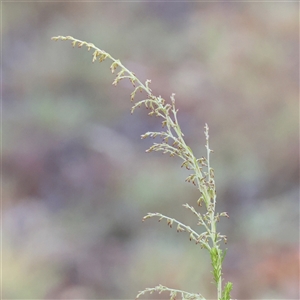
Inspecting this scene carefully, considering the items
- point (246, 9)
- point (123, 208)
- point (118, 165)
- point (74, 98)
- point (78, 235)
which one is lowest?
point (78, 235)

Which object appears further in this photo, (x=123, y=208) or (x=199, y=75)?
(x=199, y=75)

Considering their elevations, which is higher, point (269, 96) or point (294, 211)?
point (269, 96)

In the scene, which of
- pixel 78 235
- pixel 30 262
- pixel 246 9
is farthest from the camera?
pixel 246 9

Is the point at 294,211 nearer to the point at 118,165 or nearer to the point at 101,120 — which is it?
the point at 118,165

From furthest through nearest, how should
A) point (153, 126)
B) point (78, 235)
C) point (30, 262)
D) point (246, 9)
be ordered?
point (246, 9) → point (153, 126) → point (78, 235) → point (30, 262)

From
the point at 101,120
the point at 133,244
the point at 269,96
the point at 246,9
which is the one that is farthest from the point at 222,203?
the point at 246,9

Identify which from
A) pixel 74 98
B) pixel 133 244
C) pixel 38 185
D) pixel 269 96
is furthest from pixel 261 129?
pixel 38 185
